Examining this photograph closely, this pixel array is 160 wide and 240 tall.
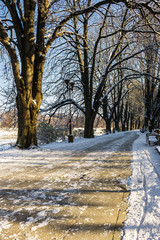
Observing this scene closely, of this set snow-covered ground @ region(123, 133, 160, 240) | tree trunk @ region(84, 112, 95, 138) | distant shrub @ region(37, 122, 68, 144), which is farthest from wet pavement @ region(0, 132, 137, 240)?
tree trunk @ region(84, 112, 95, 138)

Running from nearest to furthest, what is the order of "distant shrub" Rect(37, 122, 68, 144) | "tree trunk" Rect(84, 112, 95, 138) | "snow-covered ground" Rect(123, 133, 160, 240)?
"snow-covered ground" Rect(123, 133, 160, 240) < "distant shrub" Rect(37, 122, 68, 144) < "tree trunk" Rect(84, 112, 95, 138)

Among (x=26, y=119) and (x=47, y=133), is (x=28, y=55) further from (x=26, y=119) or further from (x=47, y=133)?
(x=47, y=133)

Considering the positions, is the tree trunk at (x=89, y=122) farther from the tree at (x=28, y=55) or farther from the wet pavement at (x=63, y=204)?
the wet pavement at (x=63, y=204)

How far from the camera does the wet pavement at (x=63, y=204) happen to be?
202 centimetres

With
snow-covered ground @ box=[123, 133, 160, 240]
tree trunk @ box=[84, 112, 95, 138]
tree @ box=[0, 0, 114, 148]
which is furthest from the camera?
tree trunk @ box=[84, 112, 95, 138]

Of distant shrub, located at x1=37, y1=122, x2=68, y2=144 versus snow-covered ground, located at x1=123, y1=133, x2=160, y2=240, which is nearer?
snow-covered ground, located at x1=123, y1=133, x2=160, y2=240

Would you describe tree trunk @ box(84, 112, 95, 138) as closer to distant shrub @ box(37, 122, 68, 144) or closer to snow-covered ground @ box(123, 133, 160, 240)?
distant shrub @ box(37, 122, 68, 144)

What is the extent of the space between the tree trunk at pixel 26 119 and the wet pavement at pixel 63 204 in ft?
12.8

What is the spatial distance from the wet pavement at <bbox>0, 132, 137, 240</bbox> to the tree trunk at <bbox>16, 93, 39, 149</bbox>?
12.8 feet

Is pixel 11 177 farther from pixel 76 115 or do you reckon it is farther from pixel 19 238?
pixel 76 115

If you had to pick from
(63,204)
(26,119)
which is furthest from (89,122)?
(63,204)

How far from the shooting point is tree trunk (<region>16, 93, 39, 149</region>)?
8242 mm

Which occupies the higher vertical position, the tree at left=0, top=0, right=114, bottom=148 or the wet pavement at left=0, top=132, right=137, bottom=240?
the tree at left=0, top=0, right=114, bottom=148

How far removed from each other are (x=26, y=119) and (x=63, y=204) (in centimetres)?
611
